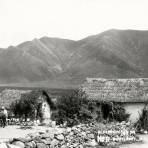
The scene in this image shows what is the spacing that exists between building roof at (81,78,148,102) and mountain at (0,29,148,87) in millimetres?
103279

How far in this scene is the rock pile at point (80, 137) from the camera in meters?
18.0

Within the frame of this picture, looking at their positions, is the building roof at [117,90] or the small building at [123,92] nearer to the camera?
the small building at [123,92]

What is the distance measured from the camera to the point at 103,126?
2283cm

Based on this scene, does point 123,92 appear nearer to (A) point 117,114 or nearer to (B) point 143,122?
(A) point 117,114

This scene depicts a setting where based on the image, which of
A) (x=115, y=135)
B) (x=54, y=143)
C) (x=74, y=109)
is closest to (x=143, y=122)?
(x=74, y=109)

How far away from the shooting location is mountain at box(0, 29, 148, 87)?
475 feet

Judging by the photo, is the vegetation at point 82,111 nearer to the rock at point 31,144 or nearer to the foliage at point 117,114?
the foliage at point 117,114

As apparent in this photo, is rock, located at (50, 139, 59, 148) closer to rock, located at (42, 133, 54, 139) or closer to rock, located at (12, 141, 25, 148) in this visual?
rock, located at (42, 133, 54, 139)

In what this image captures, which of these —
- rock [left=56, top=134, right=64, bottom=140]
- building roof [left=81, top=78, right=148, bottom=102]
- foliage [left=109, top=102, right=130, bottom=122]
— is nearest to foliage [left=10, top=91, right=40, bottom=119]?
building roof [left=81, top=78, right=148, bottom=102]

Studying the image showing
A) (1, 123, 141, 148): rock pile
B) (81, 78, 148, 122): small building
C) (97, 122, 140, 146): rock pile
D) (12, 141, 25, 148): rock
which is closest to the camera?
(12, 141, 25, 148): rock

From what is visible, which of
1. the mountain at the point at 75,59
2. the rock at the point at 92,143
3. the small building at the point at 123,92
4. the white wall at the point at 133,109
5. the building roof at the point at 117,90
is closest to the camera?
the rock at the point at 92,143

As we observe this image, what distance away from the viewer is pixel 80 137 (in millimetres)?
20609

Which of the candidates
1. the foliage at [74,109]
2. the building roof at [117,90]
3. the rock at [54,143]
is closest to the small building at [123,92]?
the building roof at [117,90]

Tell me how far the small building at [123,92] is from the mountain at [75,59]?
103 metres
